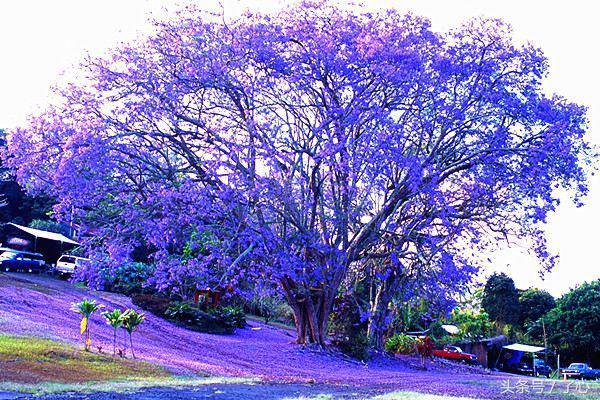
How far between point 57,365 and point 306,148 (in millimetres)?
9924

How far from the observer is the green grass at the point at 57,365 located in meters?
11.2

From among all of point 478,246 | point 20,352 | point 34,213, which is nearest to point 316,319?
point 478,246

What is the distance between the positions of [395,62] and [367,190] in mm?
3943

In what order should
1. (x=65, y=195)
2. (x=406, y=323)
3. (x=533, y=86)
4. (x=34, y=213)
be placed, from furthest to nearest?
1. (x=34, y=213)
2. (x=406, y=323)
3. (x=533, y=86)
4. (x=65, y=195)

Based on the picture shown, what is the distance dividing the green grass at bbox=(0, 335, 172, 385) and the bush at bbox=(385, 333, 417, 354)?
56.2ft

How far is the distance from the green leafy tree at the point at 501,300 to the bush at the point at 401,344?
1933 centimetres

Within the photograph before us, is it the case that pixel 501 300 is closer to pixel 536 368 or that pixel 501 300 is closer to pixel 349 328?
pixel 536 368

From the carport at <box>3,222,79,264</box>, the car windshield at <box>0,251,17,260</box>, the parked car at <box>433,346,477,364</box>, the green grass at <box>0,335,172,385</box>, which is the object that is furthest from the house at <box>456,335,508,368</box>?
the green grass at <box>0,335,172,385</box>

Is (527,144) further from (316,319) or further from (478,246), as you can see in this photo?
(316,319)

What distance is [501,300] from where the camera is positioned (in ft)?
158

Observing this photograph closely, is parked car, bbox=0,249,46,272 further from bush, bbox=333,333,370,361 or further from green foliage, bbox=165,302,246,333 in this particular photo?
bush, bbox=333,333,370,361

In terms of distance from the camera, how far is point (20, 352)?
13023 mm

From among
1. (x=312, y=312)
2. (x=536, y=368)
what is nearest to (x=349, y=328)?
(x=312, y=312)

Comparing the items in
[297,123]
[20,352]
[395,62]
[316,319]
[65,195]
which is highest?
[395,62]
